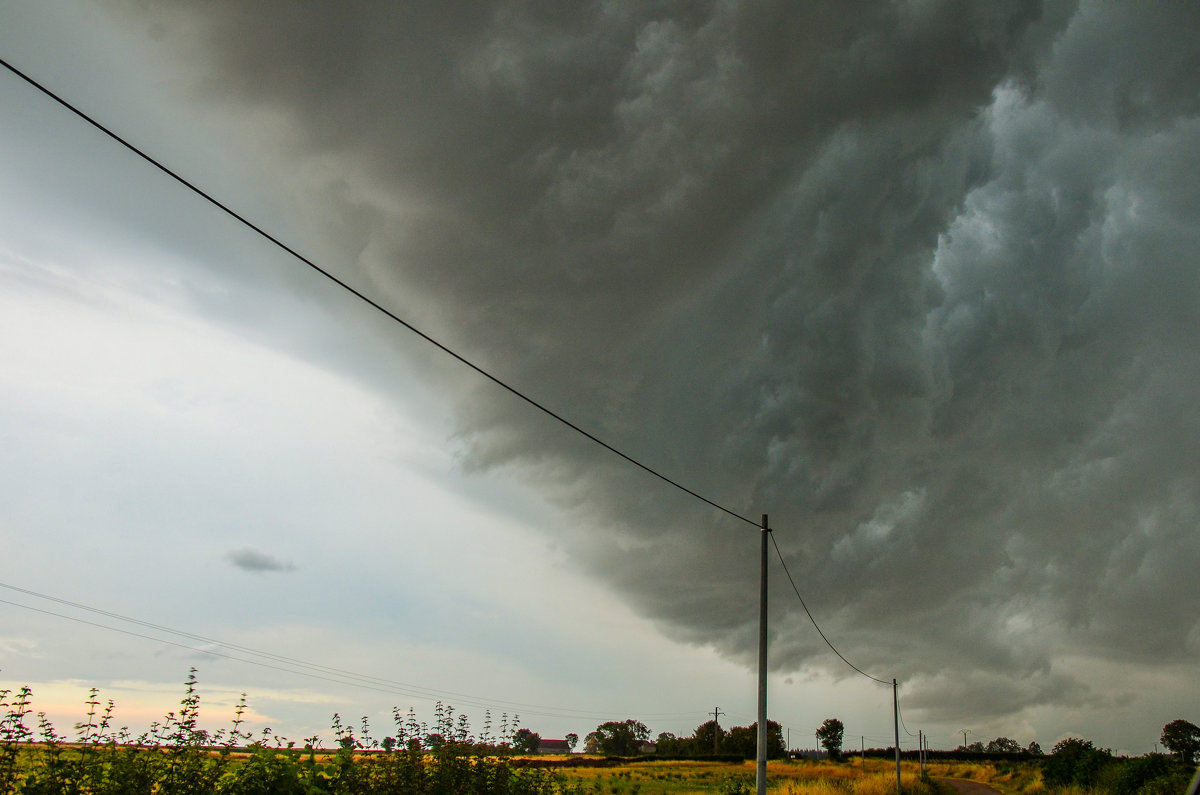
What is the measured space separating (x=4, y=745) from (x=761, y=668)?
17270 millimetres

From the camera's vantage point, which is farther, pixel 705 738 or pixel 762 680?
pixel 705 738

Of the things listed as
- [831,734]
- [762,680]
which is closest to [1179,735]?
[831,734]

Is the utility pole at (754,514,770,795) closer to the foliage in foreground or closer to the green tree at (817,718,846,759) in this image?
the foliage in foreground

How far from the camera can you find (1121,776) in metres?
42.9

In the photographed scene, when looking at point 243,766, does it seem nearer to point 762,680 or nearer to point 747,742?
point 762,680

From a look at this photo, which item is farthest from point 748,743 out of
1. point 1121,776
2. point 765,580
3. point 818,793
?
point 765,580

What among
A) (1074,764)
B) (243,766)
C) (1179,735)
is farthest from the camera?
(1179,735)

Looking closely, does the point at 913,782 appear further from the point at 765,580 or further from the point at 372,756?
the point at 372,756

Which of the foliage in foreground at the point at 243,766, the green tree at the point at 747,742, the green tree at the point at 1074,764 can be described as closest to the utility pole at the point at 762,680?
the foliage in foreground at the point at 243,766

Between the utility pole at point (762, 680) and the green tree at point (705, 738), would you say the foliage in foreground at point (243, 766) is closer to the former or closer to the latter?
the utility pole at point (762, 680)

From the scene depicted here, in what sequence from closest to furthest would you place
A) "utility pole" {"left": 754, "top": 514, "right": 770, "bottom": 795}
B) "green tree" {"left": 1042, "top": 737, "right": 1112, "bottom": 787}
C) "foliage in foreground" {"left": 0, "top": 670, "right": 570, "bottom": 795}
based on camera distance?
"foliage in foreground" {"left": 0, "top": 670, "right": 570, "bottom": 795} → "utility pole" {"left": 754, "top": 514, "right": 770, "bottom": 795} → "green tree" {"left": 1042, "top": 737, "right": 1112, "bottom": 787}

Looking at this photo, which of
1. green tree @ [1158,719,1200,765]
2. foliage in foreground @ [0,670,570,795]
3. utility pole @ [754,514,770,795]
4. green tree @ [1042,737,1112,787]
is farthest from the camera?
green tree @ [1158,719,1200,765]

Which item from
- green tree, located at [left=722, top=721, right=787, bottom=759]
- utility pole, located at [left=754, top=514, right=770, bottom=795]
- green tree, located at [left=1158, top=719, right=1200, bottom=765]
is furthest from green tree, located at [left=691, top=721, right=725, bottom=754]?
utility pole, located at [left=754, top=514, right=770, bottom=795]

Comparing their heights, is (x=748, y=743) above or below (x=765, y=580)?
below
